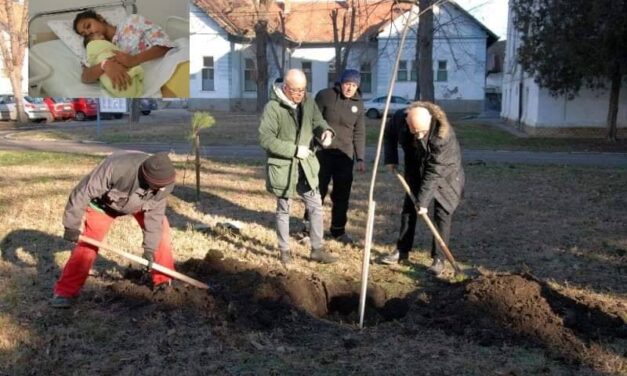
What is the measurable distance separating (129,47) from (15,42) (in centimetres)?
2038

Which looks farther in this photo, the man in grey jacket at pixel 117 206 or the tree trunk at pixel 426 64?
the tree trunk at pixel 426 64

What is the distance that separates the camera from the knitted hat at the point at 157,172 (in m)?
4.43

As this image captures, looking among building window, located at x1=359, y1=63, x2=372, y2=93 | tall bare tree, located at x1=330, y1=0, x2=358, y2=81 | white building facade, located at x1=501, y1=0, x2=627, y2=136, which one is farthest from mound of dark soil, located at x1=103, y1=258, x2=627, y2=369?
building window, located at x1=359, y1=63, x2=372, y2=93

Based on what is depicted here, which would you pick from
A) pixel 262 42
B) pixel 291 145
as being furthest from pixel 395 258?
pixel 262 42

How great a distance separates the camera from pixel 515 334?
4227 mm

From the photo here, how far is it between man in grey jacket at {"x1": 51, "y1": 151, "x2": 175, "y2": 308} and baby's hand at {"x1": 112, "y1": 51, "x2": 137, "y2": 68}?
384 inches

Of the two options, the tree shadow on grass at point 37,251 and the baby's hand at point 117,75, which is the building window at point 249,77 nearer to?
the baby's hand at point 117,75

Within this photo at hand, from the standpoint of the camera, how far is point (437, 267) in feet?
19.1

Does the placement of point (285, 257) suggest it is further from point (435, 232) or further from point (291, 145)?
point (435, 232)

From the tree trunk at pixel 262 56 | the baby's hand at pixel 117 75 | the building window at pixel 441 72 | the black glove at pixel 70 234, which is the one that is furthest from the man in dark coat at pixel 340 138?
the building window at pixel 441 72

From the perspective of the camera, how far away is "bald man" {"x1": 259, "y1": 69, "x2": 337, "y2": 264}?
567 cm

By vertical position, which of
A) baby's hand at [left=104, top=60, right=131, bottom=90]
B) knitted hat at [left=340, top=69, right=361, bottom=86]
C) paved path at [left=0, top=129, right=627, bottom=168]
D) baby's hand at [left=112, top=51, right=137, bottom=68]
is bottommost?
paved path at [left=0, top=129, right=627, bottom=168]

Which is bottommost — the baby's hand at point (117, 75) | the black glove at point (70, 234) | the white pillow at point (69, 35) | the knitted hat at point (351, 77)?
the black glove at point (70, 234)

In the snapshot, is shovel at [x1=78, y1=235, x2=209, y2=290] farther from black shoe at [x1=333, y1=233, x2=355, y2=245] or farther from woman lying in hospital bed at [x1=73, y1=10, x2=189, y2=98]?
woman lying in hospital bed at [x1=73, y1=10, x2=189, y2=98]
